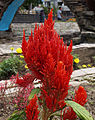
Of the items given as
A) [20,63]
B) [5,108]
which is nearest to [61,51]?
[5,108]

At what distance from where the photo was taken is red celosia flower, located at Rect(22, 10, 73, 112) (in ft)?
3.45

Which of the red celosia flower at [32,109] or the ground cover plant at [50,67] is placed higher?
the ground cover plant at [50,67]

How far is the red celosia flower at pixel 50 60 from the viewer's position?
1053 mm

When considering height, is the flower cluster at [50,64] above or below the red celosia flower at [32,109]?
above

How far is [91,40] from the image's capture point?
7852 millimetres

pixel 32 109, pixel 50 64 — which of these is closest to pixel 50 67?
pixel 50 64

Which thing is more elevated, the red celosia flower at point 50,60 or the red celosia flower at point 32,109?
the red celosia flower at point 50,60

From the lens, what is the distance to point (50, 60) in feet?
3.38

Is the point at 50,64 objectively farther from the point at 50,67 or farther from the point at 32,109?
the point at 32,109

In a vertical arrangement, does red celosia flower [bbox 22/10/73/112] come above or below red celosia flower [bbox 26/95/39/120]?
above

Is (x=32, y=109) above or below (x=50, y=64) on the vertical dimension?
below

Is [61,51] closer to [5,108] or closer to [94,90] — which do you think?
[5,108]

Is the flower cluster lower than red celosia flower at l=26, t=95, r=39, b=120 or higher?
higher

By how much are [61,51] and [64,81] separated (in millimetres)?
237
